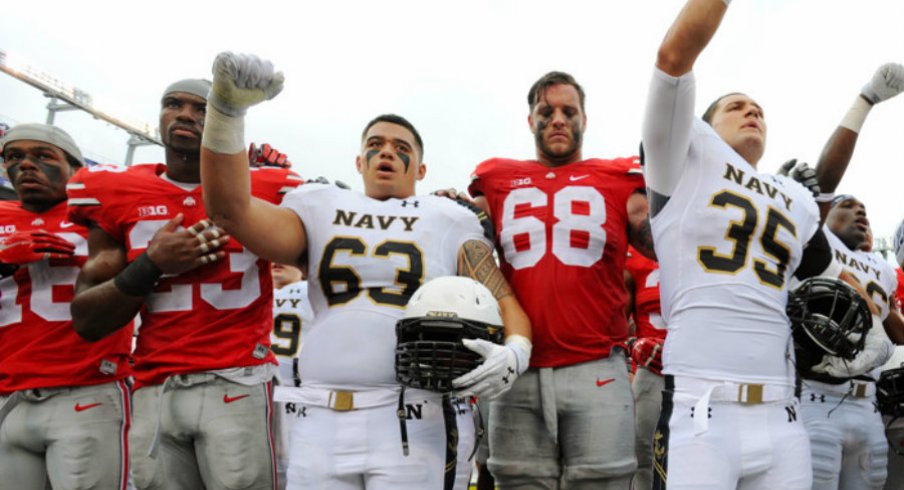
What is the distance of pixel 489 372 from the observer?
7.43 feet

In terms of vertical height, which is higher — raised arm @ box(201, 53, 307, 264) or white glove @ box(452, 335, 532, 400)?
raised arm @ box(201, 53, 307, 264)

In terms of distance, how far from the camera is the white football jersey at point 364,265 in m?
2.54

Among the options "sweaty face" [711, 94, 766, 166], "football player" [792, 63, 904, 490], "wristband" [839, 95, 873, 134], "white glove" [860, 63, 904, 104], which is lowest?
"football player" [792, 63, 904, 490]

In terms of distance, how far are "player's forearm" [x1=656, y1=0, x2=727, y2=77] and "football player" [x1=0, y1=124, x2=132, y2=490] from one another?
10.0 feet

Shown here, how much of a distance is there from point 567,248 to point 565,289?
0.20 m

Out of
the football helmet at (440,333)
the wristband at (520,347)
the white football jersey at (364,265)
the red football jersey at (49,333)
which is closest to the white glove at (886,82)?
the white football jersey at (364,265)

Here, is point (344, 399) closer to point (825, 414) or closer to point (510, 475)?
point (510, 475)

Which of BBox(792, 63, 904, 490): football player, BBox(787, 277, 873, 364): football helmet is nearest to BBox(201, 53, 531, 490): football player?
BBox(787, 277, 873, 364): football helmet

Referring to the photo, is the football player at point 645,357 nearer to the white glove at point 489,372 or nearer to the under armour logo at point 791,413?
the under armour logo at point 791,413

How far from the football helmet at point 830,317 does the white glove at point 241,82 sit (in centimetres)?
207

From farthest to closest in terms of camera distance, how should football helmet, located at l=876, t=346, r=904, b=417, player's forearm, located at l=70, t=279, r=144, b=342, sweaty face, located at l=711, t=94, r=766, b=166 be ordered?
1. football helmet, located at l=876, t=346, r=904, b=417
2. player's forearm, located at l=70, t=279, r=144, b=342
3. sweaty face, located at l=711, t=94, r=766, b=166

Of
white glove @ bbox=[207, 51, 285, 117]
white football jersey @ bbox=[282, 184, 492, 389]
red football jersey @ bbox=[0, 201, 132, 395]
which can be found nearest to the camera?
white glove @ bbox=[207, 51, 285, 117]

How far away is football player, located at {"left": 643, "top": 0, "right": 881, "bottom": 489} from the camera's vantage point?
229cm

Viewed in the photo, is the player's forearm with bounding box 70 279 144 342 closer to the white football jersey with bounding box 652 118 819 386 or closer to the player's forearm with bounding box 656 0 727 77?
the white football jersey with bounding box 652 118 819 386
